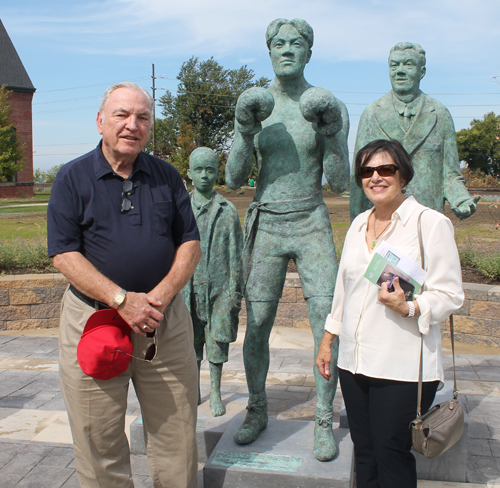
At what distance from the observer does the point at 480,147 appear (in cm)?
4769

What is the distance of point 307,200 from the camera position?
9.69 ft

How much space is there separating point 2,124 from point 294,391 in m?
31.0

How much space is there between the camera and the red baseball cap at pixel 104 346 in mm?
2074

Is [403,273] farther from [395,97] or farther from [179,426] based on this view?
[395,97]

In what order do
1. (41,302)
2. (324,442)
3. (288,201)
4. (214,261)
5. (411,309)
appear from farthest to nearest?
(41,302) → (214,261) → (288,201) → (324,442) → (411,309)

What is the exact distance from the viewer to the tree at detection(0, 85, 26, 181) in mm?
29594

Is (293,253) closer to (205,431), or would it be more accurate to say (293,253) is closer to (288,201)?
(288,201)

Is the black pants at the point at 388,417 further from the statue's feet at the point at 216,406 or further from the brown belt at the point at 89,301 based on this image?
the statue's feet at the point at 216,406

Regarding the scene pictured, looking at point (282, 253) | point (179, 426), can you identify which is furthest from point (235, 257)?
point (179, 426)

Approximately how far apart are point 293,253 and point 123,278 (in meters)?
1.11

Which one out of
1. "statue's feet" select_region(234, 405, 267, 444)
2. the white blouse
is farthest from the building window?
the white blouse

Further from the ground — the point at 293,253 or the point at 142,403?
the point at 293,253

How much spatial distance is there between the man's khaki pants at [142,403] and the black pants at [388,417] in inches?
29.7

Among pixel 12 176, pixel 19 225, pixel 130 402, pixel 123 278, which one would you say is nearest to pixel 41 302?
pixel 130 402
